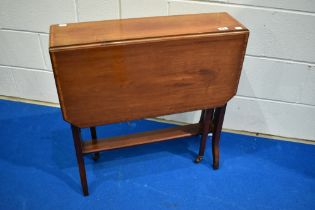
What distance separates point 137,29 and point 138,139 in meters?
0.69

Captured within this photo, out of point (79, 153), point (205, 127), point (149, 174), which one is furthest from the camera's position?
point (149, 174)

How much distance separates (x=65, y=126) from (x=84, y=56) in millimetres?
1087

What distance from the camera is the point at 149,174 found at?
192 centimetres

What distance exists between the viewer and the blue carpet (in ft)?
5.74

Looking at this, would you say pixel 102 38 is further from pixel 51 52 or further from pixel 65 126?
pixel 65 126

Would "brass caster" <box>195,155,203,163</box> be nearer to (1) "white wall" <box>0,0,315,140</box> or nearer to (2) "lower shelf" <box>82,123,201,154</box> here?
(2) "lower shelf" <box>82,123,201,154</box>

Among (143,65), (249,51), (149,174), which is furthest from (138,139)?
(249,51)

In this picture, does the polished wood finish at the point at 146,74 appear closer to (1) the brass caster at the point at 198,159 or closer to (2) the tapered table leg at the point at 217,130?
(2) the tapered table leg at the point at 217,130

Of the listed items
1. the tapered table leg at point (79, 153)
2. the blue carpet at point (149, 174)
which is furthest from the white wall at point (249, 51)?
the tapered table leg at point (79, 153)

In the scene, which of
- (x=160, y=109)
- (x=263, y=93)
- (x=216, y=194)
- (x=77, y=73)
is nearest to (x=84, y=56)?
(x=77, y=73)

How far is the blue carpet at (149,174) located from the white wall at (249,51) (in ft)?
0.67

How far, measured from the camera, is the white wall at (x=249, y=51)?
1.77m

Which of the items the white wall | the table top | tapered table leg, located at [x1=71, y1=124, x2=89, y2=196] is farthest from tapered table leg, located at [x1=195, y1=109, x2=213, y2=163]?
tapered table leg, located at [x1=71, y1=124, x2=89, y2=196]

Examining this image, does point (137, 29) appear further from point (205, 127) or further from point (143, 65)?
point (205, 127)
